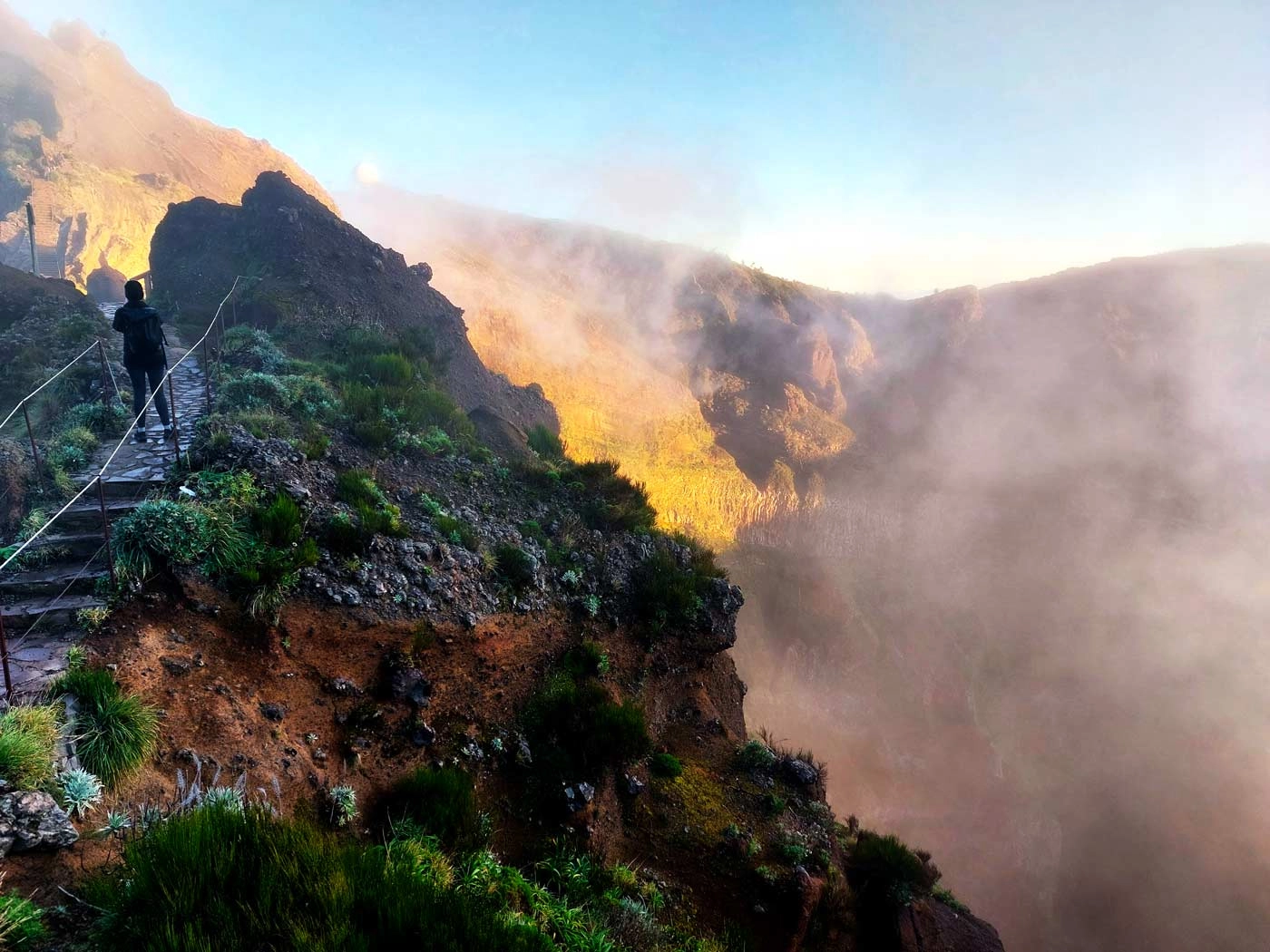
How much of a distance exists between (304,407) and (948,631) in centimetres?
3581

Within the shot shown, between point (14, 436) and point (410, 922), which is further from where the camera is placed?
point (14, 436)

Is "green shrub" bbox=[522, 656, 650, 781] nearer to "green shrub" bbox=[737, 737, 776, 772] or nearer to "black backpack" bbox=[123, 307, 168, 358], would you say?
"green shrub" bbox=[737, 737, 776, 772]

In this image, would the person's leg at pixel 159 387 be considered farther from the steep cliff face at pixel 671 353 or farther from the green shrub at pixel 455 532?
the steep cliff face at pixel 671 353

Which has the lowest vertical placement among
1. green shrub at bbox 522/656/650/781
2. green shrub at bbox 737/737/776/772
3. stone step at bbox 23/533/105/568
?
green shrub at bbox 737/737/776/772

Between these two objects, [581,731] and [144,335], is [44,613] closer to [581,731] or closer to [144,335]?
[144,335]

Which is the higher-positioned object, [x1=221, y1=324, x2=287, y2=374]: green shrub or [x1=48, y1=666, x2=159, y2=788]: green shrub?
[x1=221, y1=324, x2=287, y2=374]: green shrub

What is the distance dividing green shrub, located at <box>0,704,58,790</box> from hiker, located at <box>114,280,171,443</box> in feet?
19.5

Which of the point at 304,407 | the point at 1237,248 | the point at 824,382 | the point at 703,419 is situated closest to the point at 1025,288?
the point at 1237,248

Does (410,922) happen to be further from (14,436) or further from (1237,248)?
(1237,248)

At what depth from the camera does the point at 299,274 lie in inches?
732

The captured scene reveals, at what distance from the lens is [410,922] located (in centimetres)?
285

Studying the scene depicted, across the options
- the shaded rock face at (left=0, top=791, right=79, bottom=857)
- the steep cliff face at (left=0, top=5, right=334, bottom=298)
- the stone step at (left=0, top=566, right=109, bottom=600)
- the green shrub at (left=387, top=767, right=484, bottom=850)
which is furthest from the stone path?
the steep cliff face at (left=0, top=5, right=334, bottom=298)

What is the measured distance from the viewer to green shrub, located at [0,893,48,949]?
263 cm

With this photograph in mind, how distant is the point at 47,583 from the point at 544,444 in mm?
11367
